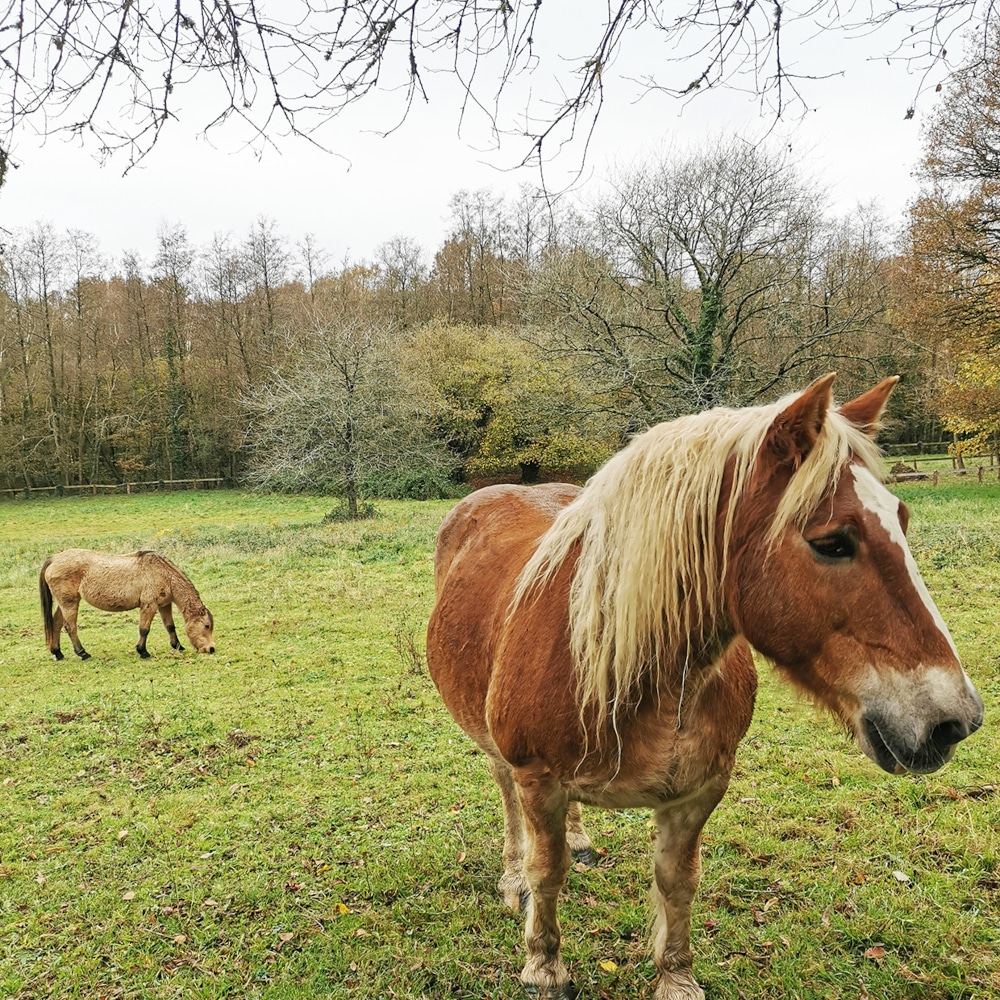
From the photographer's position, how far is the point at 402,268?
1403 inches

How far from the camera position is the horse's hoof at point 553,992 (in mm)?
2543

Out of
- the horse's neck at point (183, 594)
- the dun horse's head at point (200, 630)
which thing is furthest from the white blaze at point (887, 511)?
the horse's neck at point (183, 594)

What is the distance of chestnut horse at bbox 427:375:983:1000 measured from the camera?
145 centimetres

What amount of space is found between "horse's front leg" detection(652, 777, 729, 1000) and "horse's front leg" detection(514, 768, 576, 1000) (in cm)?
37

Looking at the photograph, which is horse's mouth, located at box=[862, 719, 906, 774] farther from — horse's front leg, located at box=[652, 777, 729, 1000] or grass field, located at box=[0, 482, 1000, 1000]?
horse's front leg, located at box=[652, 777, 729, 1000]

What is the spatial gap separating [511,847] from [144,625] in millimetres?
6602

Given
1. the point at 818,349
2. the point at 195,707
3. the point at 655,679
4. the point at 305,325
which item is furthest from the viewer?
the point at 305,325

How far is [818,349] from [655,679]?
49.1ft

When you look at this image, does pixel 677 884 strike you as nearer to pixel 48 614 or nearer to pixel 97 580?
pixel 97 580

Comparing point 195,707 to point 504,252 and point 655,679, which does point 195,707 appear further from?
point 504,252

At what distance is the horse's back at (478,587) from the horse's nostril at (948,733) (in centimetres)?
148

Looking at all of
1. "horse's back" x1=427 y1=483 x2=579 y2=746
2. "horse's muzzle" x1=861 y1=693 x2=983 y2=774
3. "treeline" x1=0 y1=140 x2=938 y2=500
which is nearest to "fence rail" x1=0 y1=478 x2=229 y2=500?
"treeline" x1=0 y1=140 x2=938 y2=500

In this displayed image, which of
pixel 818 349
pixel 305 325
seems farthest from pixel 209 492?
pixel 818 349

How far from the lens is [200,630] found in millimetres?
8008
